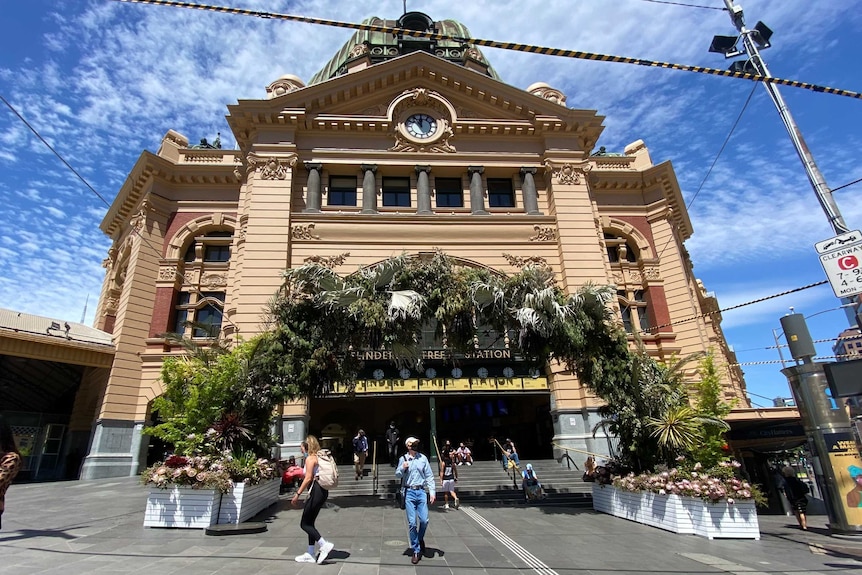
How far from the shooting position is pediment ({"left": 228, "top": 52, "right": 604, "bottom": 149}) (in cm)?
2602

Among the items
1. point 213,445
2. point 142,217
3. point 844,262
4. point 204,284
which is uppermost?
point 142,217

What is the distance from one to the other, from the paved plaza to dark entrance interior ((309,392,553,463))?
1371cm

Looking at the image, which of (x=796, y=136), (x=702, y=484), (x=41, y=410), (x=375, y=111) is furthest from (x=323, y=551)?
(x=41, y=410)

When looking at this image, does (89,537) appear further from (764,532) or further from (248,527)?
(764,532)

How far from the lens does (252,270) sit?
74.1 feet

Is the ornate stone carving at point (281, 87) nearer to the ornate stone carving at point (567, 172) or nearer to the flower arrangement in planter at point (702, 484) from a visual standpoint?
the ornate stone carving at point (567, 172)

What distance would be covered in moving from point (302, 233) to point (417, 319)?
13051 millimetres

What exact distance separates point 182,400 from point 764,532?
1579cm

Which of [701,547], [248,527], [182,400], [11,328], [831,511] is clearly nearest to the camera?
[701,547]

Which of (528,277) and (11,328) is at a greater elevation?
(11,328)

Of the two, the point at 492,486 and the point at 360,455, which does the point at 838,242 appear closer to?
the point at 492,486

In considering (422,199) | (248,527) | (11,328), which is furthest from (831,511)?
(11,328)

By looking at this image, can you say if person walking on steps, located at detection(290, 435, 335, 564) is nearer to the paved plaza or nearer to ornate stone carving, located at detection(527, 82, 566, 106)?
the paved plaza

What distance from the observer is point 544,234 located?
25.5 m
